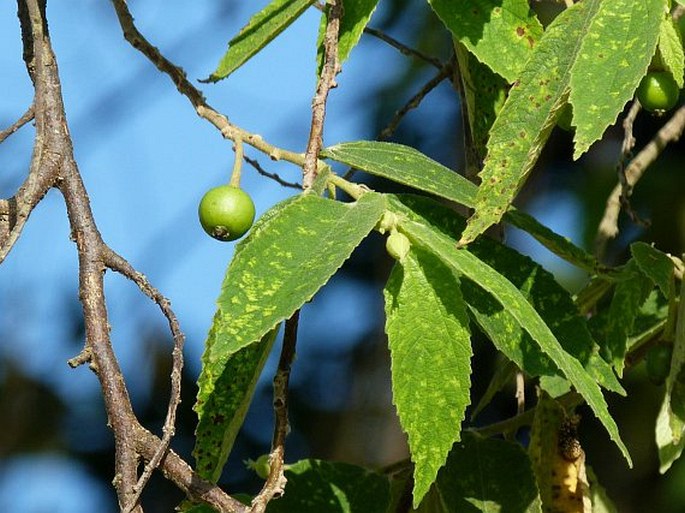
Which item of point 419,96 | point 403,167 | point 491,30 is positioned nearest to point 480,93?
Result: point 491,30

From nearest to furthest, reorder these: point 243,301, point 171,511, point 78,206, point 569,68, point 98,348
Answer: point 243,301
point 569,68
point 98,348
point 78,206
point 171,511

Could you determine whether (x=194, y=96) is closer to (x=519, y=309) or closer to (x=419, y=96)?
(x=419, y=96)

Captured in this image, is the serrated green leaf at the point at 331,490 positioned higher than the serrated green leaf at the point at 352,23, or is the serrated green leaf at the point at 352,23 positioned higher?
the serrated green leaf at the point at 352,23

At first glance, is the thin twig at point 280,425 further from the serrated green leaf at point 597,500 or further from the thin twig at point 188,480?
the serrated green leaf at point 597,500

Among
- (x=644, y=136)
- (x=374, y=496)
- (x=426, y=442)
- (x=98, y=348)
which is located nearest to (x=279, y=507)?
(x=374, y=496)

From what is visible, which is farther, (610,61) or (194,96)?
(194,96)

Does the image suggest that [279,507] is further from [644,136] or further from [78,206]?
[644,136]

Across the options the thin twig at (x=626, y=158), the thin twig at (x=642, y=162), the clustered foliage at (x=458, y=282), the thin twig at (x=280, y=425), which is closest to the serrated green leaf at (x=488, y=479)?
the clustered foliage at (x=458, y=282)
